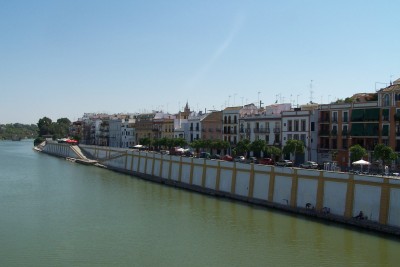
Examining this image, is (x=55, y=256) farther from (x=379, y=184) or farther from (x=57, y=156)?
(x=57, y=156)

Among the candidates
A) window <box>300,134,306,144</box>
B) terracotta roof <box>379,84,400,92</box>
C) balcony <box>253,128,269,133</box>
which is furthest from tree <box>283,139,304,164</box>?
terracotta roof <box>379,84,400,92</box>

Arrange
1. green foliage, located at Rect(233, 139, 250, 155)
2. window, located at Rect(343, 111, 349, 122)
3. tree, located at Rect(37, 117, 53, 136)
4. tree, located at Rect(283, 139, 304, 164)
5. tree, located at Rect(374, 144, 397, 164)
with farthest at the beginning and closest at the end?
tree, located at Rect(37, 117, 53, 136)
green foliage, located at Rect(233, 139, 250, 155)
tree, located at Rect(283, 139, 304, 164)
window, located at Rect(343, 111, 349, 122)
tree, located at Rect(374, 144, 397, 164)

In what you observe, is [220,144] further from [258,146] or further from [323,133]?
[323,133]

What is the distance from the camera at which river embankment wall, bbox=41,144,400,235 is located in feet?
78.6

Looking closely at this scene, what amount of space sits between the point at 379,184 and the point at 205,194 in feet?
50.6

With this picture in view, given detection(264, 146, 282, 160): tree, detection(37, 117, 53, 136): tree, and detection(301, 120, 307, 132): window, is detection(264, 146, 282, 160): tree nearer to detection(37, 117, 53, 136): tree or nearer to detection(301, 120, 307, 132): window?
detection(301, 120, 307, 132): window

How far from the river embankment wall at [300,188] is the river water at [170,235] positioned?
1.02 m

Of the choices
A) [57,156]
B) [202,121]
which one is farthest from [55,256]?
[57,156]

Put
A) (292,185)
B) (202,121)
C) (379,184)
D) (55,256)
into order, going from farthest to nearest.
Answer: (202,121) < (292,185) < (379,184) < (55,256)

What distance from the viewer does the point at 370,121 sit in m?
40.3

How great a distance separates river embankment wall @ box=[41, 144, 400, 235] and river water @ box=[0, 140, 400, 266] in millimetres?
1018

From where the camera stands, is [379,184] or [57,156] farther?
[57,156]

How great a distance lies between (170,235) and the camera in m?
23.7

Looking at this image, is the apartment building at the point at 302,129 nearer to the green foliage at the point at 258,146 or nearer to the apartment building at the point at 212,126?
the green foliage at the point at 258,146
